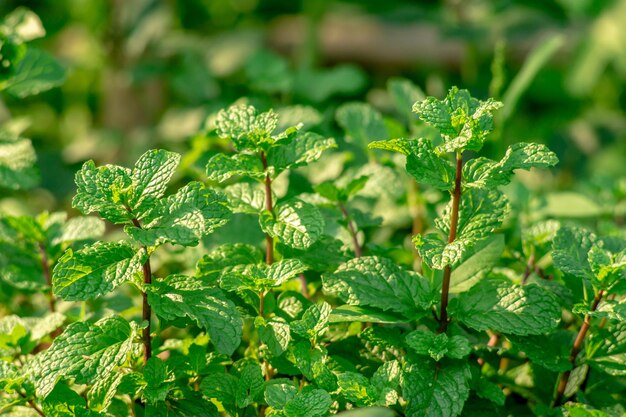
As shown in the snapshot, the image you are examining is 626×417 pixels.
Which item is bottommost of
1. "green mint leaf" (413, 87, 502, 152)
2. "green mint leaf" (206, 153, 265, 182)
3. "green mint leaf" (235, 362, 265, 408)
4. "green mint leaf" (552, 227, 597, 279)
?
"green mint leaf" (235, 362, 265, 408)

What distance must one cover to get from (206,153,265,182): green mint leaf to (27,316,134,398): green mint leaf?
0.18 meters

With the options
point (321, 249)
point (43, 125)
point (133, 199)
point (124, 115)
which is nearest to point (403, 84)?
point (321, 249)

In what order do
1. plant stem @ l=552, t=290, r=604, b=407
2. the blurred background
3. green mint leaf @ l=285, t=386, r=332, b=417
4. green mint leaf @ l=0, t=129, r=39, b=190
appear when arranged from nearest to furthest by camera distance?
1. green mint leaf @ l=285, t=386, r=332, b=417
2. plant stem @ l=552, t=290, r=604, b=407
3. green mint leaf @ l=0, t=129, r=39, b=190
4. the blurred background

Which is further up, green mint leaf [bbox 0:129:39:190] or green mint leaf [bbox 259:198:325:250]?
green mint leaf [bbox 259:198:325:250]

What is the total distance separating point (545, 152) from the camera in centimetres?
72

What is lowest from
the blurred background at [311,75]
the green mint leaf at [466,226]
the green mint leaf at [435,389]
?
the blurred background at [311,75]

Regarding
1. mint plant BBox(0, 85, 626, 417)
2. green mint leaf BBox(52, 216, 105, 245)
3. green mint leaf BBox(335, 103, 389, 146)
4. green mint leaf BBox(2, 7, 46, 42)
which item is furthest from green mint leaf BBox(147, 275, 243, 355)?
green mint leaf BBox(2, 7, 46, 42)

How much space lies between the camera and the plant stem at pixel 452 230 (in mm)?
738

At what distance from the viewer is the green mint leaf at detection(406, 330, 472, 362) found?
729 millimetres

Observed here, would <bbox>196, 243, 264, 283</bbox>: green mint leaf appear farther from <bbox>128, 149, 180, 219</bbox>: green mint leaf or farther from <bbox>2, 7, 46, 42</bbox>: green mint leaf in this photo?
<bbox>2, 7, 46, 42</bbox>: green mint leaf

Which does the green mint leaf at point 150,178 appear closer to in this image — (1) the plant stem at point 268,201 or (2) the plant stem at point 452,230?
(1) the plant stem at point 268,201

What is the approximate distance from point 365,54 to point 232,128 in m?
2.20

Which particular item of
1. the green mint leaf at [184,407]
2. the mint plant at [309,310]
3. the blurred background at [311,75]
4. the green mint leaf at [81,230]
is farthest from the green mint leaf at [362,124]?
the green mint leaf at [184,407]

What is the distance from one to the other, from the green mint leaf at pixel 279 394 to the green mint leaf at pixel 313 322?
0.05 metres
